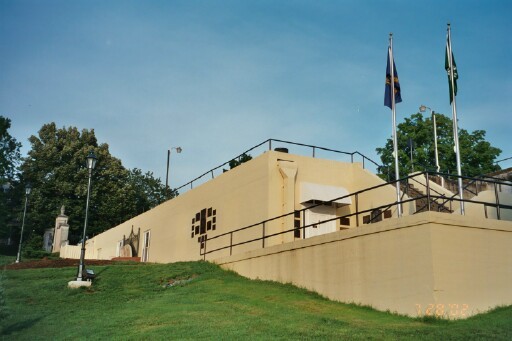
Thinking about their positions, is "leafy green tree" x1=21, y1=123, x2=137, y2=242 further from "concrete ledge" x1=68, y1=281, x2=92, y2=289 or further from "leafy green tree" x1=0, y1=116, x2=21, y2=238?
"concrete ledge" x1=68, y1=281, x2=92, y2=289

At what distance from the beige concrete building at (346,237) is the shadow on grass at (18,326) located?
23.0ft

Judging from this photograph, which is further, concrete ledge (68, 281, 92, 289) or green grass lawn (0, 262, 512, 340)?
concrete ledge (68, 281, 92, 289)

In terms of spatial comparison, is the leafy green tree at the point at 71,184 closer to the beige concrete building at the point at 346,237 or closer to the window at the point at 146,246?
the window at the point at 146,246

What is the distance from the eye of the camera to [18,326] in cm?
1159

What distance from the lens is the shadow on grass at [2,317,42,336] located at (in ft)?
36.7

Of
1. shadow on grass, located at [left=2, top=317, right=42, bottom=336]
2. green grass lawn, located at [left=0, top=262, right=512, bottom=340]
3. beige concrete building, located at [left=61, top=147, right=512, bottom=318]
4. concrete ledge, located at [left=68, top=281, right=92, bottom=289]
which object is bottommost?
shadow on grass, located at [left=2, top=317, right=42, bottom=336]

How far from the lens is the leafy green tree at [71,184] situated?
161 feet

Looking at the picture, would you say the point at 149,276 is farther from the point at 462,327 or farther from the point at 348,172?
the point at 462,327

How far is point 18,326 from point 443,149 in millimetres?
33588

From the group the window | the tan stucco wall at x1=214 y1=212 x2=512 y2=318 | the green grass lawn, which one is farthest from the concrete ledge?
the window

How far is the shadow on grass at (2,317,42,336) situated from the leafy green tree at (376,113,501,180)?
2907 cm
